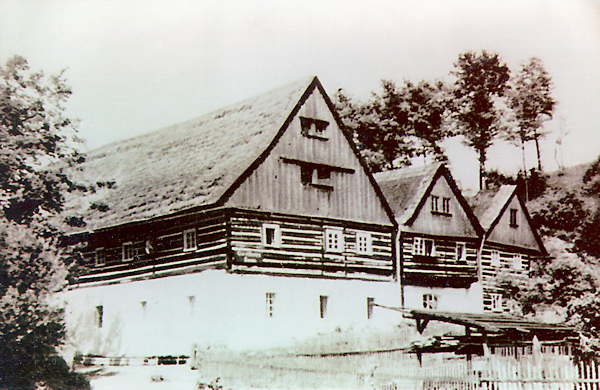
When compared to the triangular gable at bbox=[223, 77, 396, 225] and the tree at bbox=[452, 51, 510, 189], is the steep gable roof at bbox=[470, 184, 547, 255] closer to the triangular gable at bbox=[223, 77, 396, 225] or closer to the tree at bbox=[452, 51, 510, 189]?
the tree at bbox=[452, 51, 510, 189]

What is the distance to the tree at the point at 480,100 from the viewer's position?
19.1 meters

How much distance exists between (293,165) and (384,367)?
269 inches

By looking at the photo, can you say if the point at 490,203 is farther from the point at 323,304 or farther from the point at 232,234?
the point at 232,234

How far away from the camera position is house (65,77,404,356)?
1866cm

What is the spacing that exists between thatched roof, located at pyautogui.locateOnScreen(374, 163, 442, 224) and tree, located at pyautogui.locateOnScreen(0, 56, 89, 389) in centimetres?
1024

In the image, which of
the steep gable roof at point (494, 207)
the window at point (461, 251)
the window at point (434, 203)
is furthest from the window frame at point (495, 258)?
the window at point (434, 203)

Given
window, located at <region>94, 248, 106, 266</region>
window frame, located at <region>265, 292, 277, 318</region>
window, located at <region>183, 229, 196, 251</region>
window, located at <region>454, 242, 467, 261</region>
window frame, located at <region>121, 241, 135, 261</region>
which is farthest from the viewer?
window, located at <region>454, 242, 467, 261</region>

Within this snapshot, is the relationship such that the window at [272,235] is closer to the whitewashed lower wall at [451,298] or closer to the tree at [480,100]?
the whitewashed lower wall at [451,298]

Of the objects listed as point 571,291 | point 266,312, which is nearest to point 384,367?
point 266,312

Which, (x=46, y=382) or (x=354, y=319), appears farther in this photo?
(x=354, y=319)

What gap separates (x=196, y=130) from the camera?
21.5 meters

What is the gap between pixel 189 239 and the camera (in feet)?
64.0

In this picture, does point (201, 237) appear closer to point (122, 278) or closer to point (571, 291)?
point (122, 278)

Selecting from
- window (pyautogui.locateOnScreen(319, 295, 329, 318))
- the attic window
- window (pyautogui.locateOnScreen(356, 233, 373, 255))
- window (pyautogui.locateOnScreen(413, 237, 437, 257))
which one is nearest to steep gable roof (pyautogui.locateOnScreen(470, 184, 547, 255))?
window (pyautogui.locateOnScreen(413, 237, 437, 257))
